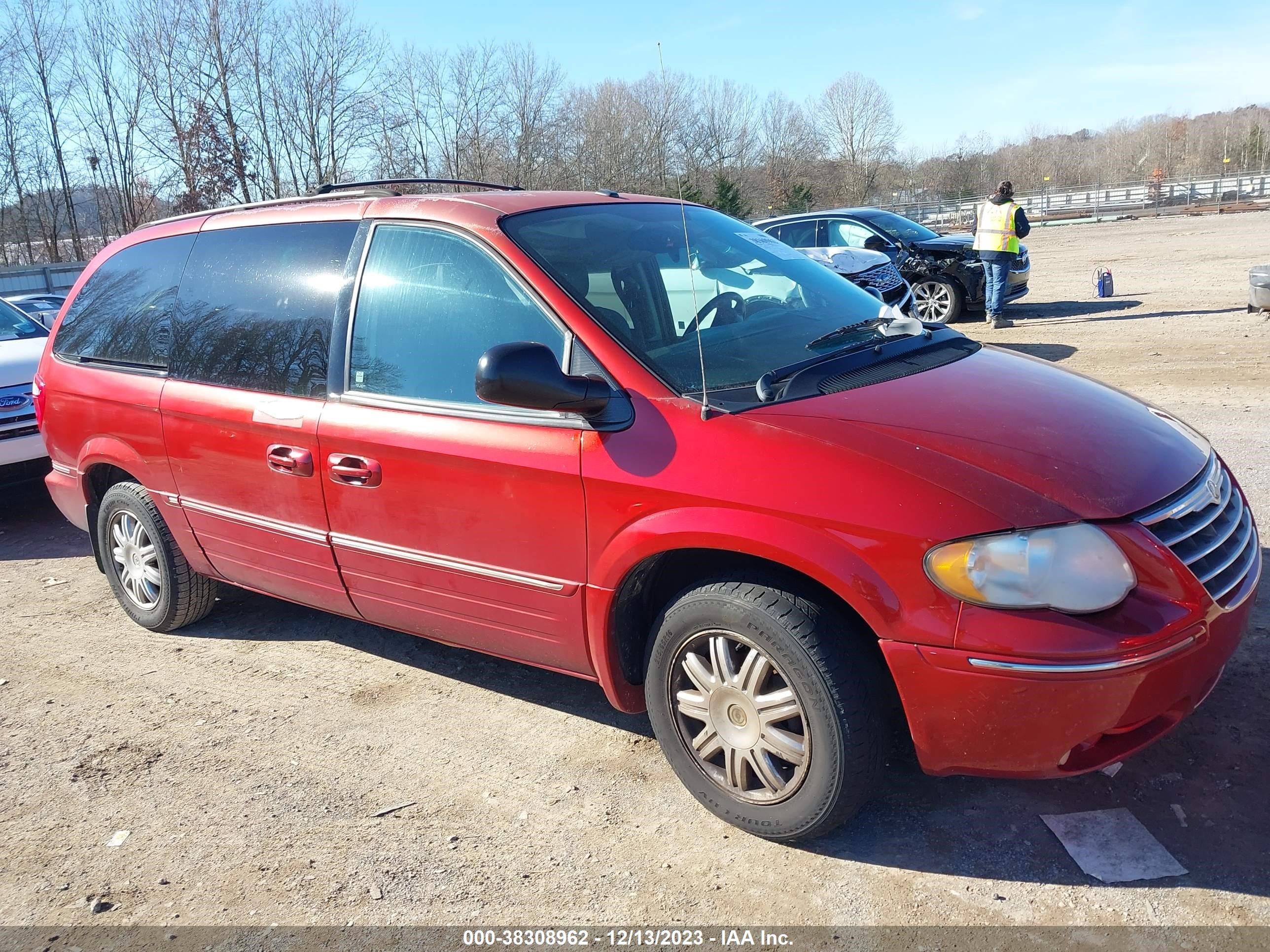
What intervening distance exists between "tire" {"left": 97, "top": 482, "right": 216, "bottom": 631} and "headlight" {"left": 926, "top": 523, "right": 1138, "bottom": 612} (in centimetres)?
362

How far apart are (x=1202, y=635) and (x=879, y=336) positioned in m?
1.47

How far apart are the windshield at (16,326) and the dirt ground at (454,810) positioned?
4475mm

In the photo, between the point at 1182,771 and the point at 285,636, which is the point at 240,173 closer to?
the point at 285,636

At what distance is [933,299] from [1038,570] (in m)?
12.3

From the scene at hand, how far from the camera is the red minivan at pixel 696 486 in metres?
2.46

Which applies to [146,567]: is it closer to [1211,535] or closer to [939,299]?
[1211,535]

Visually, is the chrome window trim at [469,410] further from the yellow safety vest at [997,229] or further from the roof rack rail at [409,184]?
the yellow safety vest at [997,229]

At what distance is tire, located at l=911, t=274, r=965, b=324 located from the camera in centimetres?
1368

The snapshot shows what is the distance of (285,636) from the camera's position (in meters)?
4.75

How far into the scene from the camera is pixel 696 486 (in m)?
2.76

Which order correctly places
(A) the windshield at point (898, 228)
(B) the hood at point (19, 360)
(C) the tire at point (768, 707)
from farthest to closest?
1. (A) the windshield at point (898, 228)
2. (B) the hood at point (19, 360)
3. (C) the tire at point (768, 707)

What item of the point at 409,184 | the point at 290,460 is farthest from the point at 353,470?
the point at 409,184

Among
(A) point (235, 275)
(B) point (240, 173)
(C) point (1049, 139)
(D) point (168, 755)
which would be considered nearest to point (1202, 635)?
(D) point (168, 755)

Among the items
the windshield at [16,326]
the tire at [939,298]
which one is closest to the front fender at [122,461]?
the windshield at [16,326]
